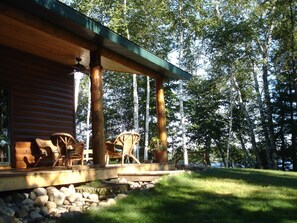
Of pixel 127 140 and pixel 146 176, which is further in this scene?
pixel 127 140

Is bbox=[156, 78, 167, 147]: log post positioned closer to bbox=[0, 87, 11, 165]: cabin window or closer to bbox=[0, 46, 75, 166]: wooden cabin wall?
bbox=[0, 46, 75, 166]: wooden cabin wall

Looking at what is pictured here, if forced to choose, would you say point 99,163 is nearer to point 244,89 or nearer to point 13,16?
point 13,16

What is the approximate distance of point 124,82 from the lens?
24.9 metres

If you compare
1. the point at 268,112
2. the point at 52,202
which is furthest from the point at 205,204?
the point at 268,112

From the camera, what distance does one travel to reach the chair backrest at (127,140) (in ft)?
27.0

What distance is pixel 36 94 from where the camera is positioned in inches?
366

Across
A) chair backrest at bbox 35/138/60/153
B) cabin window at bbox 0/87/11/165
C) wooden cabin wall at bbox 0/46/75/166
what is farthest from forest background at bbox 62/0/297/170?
cabin window at bbox 0/87/11/165

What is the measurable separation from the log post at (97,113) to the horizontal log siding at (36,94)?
2209 millimetres

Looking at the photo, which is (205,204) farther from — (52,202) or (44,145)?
(44,145)

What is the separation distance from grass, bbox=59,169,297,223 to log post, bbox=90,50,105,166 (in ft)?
4.79

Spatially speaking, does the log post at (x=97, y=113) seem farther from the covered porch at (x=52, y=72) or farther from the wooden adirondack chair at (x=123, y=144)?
the wooden adirondack chair at (x=123, y=144)

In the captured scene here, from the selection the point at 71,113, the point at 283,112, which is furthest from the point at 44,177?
the point at 283,112

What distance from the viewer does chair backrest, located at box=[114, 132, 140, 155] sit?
8227 mm

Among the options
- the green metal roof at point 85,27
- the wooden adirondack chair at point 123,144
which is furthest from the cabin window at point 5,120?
the green metal roof at point 85,27
